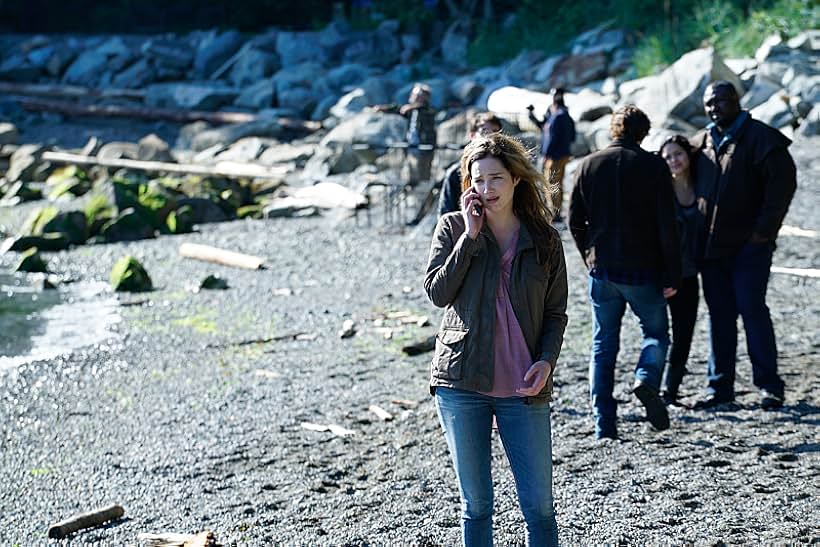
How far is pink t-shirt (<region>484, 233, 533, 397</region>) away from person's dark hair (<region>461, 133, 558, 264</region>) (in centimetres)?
18

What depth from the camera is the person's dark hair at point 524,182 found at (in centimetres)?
465

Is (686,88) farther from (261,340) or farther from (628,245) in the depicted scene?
(628,245)

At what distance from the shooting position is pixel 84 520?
6.76 metres

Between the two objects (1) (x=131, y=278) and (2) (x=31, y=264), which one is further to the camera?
(2) (x=31, y=264)

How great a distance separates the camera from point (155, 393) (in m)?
10.3

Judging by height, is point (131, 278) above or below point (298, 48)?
below

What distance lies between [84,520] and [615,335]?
316 centimetres

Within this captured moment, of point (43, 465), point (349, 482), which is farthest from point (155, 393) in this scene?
point (349, 482)

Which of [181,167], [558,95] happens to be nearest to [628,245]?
[558,95]

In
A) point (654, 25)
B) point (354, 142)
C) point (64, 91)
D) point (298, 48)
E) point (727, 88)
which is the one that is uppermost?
point (654, 25)

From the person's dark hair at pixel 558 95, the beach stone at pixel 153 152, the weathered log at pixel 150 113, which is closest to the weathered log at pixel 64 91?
the weathered log at pixel 150 113

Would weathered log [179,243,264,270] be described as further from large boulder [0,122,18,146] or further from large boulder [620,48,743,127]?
large boulder [0,122,18,146]

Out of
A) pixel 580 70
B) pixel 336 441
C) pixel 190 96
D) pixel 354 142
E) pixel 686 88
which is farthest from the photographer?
pixel 190 96

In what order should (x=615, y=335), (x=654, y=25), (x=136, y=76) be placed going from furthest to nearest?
(x=136, y=76)
(x=654, y=25)
(x=615, y=335)
